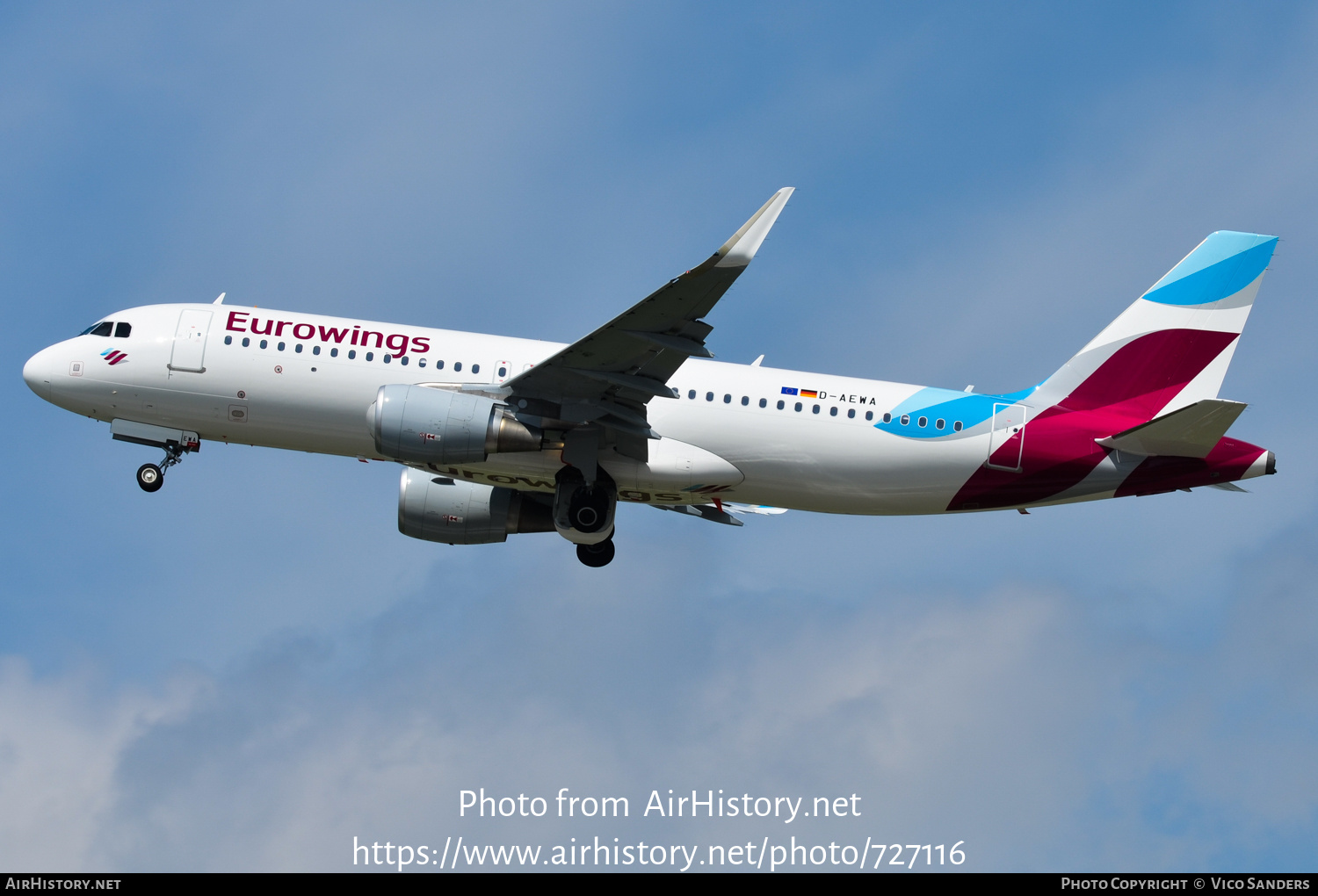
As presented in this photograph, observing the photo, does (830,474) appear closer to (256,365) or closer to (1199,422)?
(1199,422)

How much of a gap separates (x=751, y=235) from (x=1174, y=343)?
13.3 metres

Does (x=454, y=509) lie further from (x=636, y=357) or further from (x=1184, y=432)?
(x=1184, y=432)

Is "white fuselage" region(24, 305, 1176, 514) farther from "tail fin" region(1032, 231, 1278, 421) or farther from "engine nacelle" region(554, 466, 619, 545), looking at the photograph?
"tail fin" region(1032, 231, 1278, 421)

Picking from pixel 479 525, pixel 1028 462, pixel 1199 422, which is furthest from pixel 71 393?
pixel 1199 422

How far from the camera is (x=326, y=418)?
34.1 metres

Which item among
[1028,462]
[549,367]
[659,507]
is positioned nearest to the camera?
[549,367]

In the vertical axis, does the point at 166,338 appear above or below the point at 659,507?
above

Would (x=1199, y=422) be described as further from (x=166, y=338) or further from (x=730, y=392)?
(x=166, y=338)

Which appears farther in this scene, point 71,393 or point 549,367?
point 71,393

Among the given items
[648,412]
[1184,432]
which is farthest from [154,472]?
[1184,432]

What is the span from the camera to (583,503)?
33875 millimetres

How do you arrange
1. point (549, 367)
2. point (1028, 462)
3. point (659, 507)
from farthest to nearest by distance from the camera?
point (659, 507), point (1028, 462), point (549, 367)

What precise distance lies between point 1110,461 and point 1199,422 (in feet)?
7.54

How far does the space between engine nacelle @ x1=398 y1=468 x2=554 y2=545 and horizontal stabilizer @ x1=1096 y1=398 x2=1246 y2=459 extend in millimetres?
14920
